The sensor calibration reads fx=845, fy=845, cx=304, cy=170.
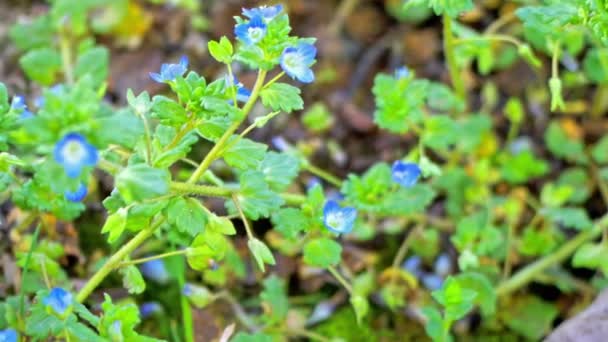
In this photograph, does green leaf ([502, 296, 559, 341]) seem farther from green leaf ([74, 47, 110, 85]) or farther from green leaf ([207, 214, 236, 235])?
green leaf ([74, 47, 110, 85])

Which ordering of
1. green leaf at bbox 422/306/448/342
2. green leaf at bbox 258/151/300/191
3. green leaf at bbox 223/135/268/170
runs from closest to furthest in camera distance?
green leaf at bbox 223/135/268/170, green leaf at bbox 258/151/300/191, green leaf at bbox 422/306/448/342

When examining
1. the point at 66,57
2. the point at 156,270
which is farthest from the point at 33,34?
the point at 156,270

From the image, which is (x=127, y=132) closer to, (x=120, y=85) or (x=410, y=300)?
(x=410, y=300)

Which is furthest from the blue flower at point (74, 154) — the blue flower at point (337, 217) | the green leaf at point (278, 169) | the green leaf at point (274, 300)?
the green leaf at point (274, 300)

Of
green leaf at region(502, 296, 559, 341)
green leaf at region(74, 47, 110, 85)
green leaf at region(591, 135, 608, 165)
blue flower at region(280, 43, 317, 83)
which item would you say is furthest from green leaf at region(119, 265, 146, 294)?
green leaf at region(591, 135, 608, 165)

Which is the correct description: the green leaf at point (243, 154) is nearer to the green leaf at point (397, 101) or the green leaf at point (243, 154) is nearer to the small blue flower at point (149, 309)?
the green leaf at point (397, 101)

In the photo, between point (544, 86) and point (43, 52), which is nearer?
point (43, 52)

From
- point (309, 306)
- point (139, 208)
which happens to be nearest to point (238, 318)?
point (309, 306)

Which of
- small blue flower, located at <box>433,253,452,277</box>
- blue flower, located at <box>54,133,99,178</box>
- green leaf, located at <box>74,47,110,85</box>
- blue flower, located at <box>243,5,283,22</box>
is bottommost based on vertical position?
small blue flower, located at <box>433,253,452,277</box>
